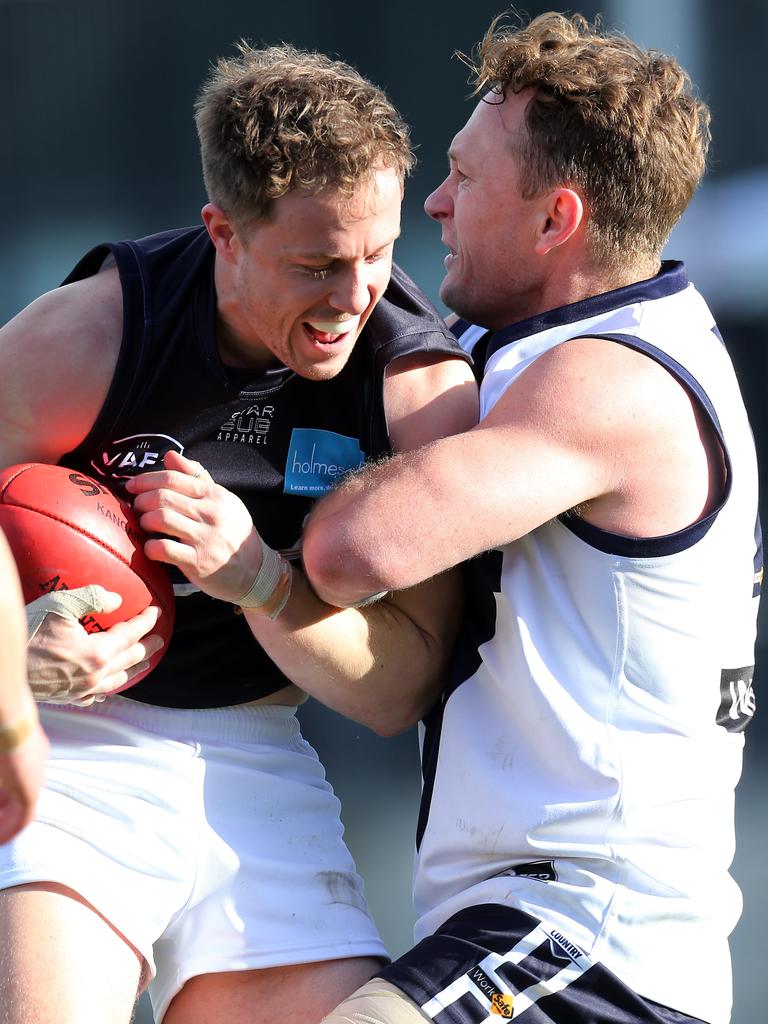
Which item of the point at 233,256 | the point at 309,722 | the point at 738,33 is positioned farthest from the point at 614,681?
the point at 738,33

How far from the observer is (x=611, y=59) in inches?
96.5

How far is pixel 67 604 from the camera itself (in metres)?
2.01

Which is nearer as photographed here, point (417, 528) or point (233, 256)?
point (417, 528)

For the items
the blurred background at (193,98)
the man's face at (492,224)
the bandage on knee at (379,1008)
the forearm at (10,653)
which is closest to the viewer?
the forearm at (10,653)

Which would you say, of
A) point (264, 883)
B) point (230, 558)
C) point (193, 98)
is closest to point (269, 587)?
point (230, 558)

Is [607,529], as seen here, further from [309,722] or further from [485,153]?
[309,722]

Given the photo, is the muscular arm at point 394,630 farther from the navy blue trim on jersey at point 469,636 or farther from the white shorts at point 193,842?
the white shorts at point 193,842

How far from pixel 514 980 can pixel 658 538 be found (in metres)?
0.74

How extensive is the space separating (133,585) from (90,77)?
7.76ft

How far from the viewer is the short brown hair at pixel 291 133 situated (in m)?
2.11

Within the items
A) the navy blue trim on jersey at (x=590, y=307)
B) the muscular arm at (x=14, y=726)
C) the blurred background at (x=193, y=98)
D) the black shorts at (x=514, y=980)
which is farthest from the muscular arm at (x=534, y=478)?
the blurred background at (x=193, y=98)

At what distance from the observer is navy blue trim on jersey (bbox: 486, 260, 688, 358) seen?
7.66 feet

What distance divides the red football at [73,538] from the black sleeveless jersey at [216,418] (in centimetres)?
17

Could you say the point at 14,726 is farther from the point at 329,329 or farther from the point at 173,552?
the point at 329,329
